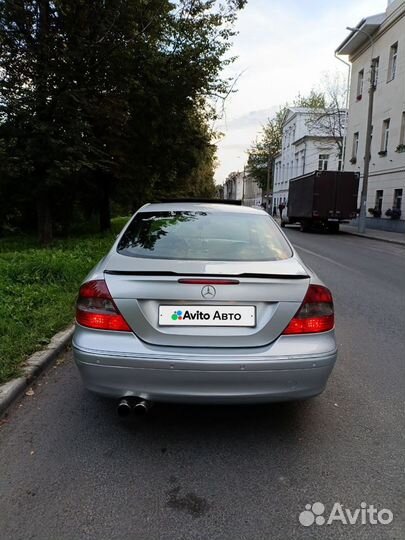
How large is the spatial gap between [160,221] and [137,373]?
1482 millimetres

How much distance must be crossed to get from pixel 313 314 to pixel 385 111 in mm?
29565

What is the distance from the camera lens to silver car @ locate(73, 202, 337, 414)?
2635 mm

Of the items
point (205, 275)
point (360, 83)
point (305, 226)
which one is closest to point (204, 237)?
point (205, 275)

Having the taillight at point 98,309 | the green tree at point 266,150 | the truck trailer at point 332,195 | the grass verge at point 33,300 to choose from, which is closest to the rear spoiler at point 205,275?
the taillight at point 98,309

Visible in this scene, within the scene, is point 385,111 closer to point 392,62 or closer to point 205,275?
point 392,62

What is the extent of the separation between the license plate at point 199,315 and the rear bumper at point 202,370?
0.16 metres

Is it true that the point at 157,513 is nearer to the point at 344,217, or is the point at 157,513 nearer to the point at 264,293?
the point at 264,293

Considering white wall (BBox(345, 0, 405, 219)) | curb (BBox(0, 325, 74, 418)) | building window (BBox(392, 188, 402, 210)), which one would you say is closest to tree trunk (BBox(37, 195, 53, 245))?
curb (BBox(0, 325, 74, 418))

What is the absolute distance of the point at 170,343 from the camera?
2676 millimetres

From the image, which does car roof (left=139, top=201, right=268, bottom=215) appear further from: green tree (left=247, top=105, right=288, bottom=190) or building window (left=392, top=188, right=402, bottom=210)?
green tree (left=247, top=105, right=288, bottom=190)

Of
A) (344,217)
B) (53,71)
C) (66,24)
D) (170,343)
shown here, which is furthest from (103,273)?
(344,217)

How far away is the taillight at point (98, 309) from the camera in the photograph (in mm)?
2734
